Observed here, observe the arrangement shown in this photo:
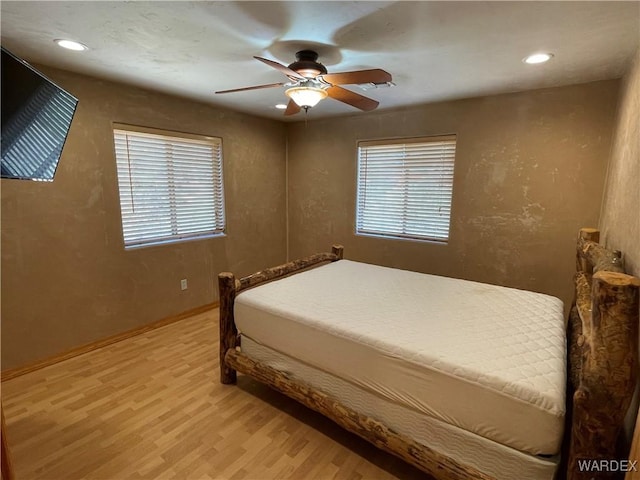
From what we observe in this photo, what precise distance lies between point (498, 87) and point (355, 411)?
290cm

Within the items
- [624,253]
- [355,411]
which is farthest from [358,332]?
[624,253]

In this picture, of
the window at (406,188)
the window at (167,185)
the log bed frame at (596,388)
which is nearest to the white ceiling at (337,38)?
the window at (167,185)

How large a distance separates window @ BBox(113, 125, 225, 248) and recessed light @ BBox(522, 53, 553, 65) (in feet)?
10.0

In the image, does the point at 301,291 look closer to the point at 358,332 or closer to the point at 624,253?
the point at 358,332

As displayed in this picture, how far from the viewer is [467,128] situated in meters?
3.22

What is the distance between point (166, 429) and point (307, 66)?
244 centimetres

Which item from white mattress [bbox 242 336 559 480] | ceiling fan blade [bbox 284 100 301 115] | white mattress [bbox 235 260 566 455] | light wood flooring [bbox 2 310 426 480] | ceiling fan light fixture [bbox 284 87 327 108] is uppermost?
ceiling fan blade [bbox 284 100 301 115]

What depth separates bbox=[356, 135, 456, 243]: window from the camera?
3.50 meters

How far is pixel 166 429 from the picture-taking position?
2.00 m

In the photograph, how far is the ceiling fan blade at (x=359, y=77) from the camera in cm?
174

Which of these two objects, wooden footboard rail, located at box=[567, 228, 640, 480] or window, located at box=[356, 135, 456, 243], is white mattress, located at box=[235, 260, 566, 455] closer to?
wooden footboard rail, located at box=[567, 228, 640, 480]

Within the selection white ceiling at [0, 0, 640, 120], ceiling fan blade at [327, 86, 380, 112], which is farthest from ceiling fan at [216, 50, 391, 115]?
white ceiling at [0, 0, 640, 120]

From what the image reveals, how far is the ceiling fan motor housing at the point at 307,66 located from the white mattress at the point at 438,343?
149 centimetres

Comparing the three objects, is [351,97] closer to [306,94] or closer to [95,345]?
[306,94]
